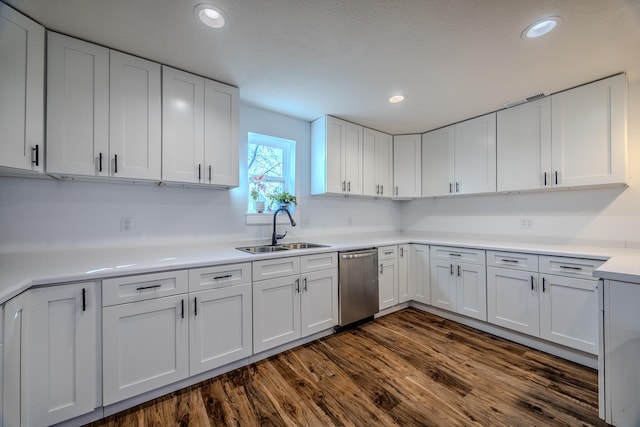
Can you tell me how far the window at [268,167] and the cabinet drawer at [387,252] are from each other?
1232 millimetres

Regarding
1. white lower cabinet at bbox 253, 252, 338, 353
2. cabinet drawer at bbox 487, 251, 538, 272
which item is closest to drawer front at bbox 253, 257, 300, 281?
white lower cabinet at bbox 253, 252, 338, 353

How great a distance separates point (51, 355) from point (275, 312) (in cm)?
132

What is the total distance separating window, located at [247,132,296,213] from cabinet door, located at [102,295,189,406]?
→ 49.5 inches

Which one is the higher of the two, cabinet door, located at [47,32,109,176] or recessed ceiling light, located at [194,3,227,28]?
recessed ceiling light, located at [194,3,227,28]

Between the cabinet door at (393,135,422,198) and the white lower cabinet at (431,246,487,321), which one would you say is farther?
the cabinet door at (393,135,422,198)

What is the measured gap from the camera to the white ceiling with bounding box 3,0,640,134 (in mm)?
1413

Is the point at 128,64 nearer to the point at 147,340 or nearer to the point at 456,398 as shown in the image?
the point at 147,340

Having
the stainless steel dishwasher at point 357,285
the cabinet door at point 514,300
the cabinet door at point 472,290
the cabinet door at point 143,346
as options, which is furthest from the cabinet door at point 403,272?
the cabinet door at point 143,346

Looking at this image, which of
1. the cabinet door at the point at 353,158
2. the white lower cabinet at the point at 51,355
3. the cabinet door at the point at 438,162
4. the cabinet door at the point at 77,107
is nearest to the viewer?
the white lower cabinet at the point at 51,355

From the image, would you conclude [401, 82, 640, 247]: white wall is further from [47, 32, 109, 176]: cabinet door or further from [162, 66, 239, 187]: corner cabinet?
[47, 32, 109, 176]: cabinet door

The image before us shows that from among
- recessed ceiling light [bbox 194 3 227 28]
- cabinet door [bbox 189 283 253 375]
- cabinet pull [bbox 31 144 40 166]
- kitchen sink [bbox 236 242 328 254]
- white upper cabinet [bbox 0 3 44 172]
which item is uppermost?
recessed ceiling light [bbox 194 3 227 28]

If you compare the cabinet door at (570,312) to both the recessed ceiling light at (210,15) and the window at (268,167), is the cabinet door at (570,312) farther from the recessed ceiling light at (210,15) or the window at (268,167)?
the recessed ceiling light at (210,15)

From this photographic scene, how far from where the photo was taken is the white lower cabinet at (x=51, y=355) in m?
1.19

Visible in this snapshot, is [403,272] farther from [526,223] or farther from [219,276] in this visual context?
[219,276]
